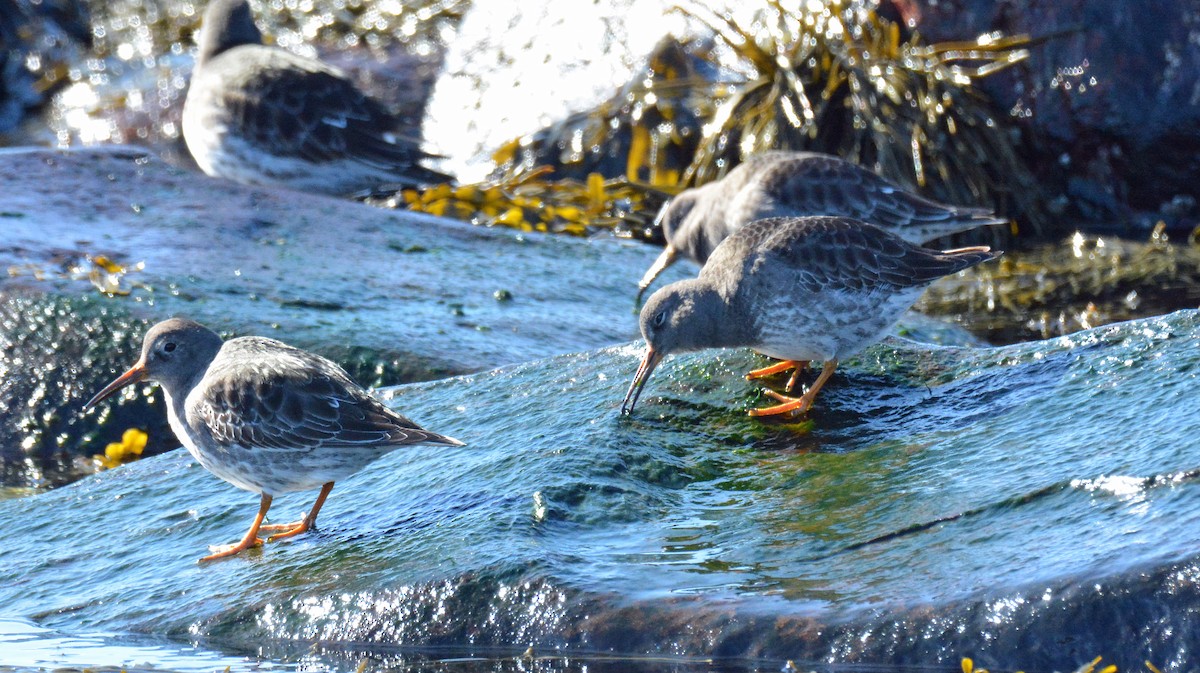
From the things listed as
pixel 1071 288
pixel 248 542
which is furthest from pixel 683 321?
pixel 1071 288

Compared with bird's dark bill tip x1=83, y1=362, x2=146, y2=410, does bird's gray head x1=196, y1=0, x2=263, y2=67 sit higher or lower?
higher

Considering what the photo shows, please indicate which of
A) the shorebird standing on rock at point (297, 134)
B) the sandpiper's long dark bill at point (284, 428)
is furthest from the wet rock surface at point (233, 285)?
the sandpiper's long dark bill at point (284, 428)

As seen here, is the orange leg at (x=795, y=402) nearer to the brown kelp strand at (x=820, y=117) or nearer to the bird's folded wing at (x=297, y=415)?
the bird's folded wing at (x=297, y=415)

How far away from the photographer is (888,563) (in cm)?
416

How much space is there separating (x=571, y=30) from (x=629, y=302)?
4947mm

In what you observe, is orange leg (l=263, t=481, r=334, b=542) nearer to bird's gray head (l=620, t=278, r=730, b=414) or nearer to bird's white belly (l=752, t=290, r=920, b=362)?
bird's gray head (l=620, t=278, r=730, b=414)

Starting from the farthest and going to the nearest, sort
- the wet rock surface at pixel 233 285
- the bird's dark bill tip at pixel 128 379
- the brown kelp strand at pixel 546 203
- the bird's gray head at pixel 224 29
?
1. the bird's gray head at pixel 224 29
2. the brown kelp strand at pixel 546 203
3. the wet rock surface at pixel 233 285
4. the bird's dark bill tip at pixel 128 379

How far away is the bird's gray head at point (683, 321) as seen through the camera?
6.05 meters

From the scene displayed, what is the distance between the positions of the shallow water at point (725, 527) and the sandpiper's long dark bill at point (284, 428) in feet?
0.64

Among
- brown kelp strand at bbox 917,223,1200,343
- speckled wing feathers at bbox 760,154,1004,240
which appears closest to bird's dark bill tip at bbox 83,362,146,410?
speckled wing feathers at bbox 760,154,1004,240

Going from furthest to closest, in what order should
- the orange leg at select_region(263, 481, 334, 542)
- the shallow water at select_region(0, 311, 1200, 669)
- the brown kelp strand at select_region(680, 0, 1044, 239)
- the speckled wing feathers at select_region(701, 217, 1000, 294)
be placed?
1. the brown kelp strand at select_region(680, 0, 1044, 239)
2. the speckled wing feathers at select_region(701, 217, 1000, 294)
3. the orange leg at select_region(263, 481, 334, 542)
4. the shallow water at select_region(0, 311, 1200, 669)

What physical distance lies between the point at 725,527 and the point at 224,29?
8.70 m

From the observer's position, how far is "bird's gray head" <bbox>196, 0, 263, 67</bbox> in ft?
39.3

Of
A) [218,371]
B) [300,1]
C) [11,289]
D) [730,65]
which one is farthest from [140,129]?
[218,371]
